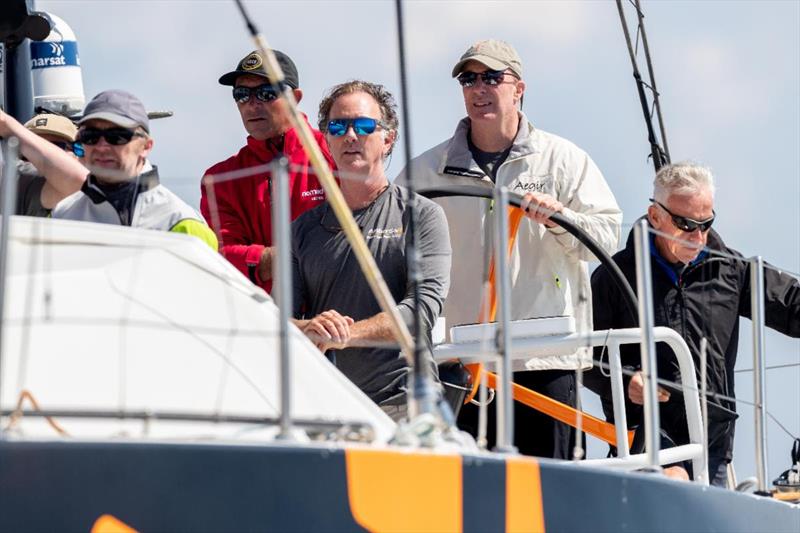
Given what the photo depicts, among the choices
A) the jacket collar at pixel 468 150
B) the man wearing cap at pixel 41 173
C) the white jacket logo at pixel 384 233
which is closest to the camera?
the man wearing cap at pixel 41 173

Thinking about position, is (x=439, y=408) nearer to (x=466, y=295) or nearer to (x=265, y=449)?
(x=265, y=449)

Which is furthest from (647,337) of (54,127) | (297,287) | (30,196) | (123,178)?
(54,127)

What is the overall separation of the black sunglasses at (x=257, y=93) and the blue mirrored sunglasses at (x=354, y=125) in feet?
1.70

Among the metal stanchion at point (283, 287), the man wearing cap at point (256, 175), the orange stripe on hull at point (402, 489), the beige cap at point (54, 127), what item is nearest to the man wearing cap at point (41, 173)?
the beige cap at point (54, 127)

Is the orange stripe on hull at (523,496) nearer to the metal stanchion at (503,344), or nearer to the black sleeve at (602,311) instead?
the metal stanchion at (503,344)

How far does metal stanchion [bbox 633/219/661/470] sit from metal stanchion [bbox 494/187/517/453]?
0.56 m

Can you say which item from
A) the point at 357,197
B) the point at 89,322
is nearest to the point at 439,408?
the point at 89,322

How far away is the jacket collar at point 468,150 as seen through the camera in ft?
21.2

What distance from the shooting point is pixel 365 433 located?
13.7ft

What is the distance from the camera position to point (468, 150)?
655 centimetres

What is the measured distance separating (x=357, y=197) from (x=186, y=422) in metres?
1.59

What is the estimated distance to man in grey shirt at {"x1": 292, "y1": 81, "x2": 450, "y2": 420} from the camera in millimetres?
5316

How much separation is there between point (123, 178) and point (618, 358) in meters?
2.00

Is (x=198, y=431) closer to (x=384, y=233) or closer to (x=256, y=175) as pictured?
(x=384, y=233)
